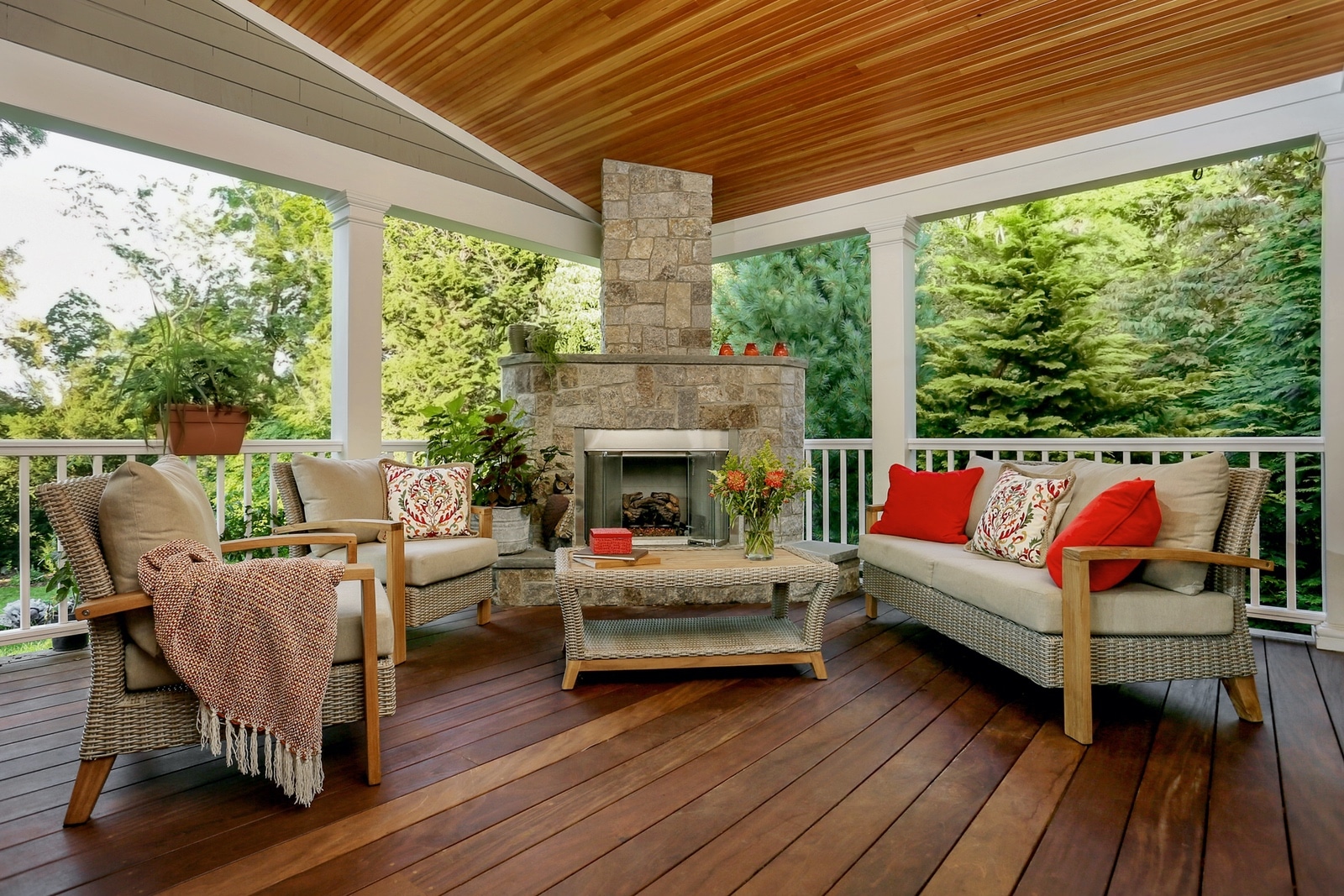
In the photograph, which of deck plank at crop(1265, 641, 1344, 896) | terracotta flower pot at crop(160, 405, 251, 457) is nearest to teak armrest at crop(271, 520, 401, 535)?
terracotta flower pot at crop(160, 405, 251, 457)

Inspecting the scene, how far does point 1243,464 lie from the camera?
5855 mm

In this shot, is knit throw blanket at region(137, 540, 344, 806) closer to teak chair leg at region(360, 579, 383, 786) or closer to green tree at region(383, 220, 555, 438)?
teak chair leg at region(360, 579, 383, 786)

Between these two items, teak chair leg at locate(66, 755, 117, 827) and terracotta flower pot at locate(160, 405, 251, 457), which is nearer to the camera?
teak chair leg at locate(66, 755, 117, 827)

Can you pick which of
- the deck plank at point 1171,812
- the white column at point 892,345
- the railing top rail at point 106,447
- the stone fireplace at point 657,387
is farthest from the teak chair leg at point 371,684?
the white column at point 892,345

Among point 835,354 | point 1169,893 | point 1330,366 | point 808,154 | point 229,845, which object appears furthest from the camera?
point 835,354

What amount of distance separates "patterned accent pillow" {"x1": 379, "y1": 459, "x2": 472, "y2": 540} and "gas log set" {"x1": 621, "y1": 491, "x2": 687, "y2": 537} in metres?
1.16

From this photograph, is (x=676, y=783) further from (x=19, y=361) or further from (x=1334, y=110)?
(x=19, y=361)

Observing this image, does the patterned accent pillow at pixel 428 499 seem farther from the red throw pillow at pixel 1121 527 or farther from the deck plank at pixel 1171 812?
the deck plank at pixel 1171 812

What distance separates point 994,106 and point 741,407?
2160mm

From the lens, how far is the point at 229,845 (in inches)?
66.9

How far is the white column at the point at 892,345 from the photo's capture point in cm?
477

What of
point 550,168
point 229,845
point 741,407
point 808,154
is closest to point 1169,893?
point 229,845

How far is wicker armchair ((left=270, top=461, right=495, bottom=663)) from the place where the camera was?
3.17 metres

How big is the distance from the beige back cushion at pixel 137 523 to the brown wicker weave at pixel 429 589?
4.30 feet
